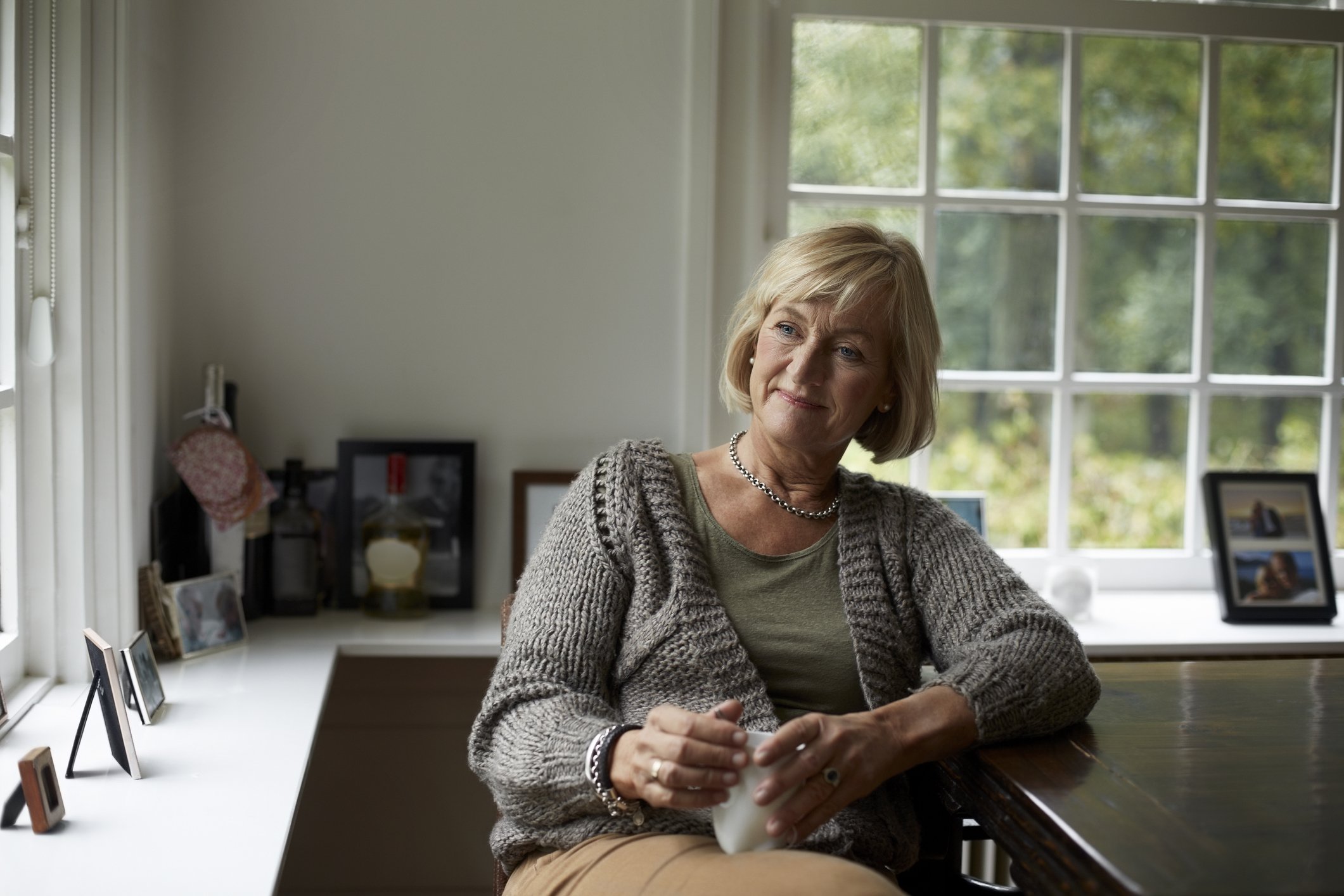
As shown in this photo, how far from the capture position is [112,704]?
147 centimetres

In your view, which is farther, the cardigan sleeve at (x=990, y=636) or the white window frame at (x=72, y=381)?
the white window frame at (x=72, y=381)

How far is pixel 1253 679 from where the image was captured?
173 centimetres

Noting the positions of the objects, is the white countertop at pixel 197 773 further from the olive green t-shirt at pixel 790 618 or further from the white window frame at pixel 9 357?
the olive green t-shirt at pixel 790 618

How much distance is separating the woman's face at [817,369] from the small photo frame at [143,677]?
3.07 ft

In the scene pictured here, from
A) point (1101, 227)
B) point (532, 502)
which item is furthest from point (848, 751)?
point (1101, 227)

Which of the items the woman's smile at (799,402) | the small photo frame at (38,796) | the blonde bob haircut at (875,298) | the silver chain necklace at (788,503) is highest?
the blonde bob haircut at (875,298)

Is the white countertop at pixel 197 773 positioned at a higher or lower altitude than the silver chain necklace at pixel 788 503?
lower

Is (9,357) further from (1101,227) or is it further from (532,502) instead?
(1101,227)

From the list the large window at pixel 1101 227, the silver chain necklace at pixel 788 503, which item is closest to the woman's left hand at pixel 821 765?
the silver chain necklace at pixel 788 503

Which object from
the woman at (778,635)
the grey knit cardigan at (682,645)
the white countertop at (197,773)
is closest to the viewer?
the white countertop at (197,773)

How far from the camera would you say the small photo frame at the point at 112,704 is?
1.47 meters

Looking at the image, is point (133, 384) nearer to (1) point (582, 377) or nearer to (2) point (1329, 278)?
(1) point (582, 377)

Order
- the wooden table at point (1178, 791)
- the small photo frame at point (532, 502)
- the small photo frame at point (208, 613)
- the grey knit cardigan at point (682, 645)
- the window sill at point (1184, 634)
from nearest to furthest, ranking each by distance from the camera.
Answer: the wooden table at point (1178, 791), the grey knit cardigan at point (682, 645), the small photo frame at point (208, 613), the window sill at point (1184, 634), the small photo frame at point (532, 502)

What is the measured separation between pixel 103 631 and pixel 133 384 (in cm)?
39
